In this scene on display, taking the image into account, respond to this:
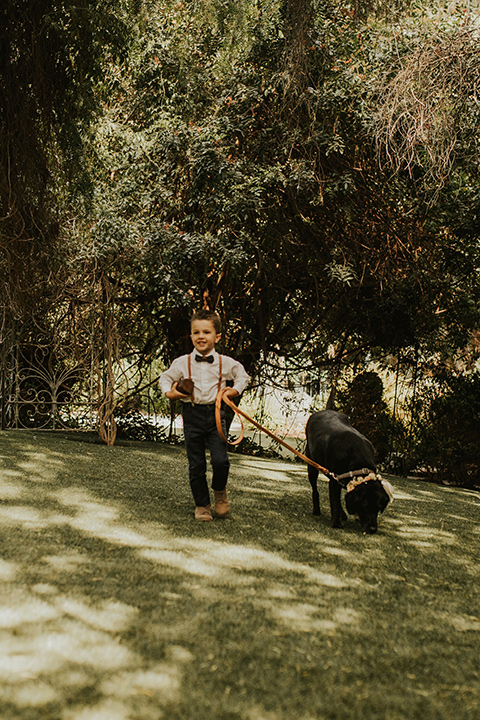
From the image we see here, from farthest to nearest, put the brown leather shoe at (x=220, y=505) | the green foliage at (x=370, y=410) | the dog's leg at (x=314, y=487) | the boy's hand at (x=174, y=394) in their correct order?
the green foliage at (x=370, y=410)
the dog's leg at (x=314, y=487)
the brown leather shoe at (x=220, y=505)
the boy's hand at (x=174, y=394)

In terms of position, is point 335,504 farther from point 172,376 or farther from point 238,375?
point 172,376

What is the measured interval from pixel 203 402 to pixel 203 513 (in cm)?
83

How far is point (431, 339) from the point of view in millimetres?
9609

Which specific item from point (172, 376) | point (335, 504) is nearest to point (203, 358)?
point (172, 376)

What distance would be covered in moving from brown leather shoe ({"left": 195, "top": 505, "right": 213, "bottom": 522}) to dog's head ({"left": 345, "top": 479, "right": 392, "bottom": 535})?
1.04 metres

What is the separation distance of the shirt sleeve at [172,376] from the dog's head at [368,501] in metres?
1.55

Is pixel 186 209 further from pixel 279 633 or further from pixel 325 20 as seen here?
pixel 279 633

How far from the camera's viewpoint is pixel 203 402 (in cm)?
484

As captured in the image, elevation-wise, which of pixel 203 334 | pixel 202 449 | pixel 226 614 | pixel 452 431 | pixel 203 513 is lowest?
pixel 226 614

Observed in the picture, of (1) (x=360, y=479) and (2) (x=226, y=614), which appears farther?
(1) (x=360, y=479)

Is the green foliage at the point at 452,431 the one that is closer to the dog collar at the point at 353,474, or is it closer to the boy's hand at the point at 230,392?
the dog collar at the point at 353,474

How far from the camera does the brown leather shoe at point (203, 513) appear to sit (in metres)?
4.71

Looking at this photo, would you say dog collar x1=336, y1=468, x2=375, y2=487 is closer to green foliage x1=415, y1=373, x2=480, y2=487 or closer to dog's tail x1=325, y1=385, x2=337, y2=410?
green foliage x1=415, y1=373, x2=480, y2=487

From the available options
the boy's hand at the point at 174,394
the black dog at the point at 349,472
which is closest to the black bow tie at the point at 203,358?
the boy's hand at the point at 174,394
